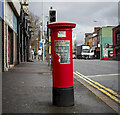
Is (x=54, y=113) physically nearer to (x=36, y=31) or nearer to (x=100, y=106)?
(x=100, y=106)

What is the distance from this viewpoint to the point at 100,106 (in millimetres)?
5016

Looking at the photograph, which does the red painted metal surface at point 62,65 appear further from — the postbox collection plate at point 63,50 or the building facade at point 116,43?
the building facade at point 116,43

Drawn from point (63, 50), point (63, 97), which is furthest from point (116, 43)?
point (63, 97)

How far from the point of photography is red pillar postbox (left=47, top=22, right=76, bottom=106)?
5.00 m

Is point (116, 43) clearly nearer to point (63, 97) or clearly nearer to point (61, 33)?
point (61, 33)

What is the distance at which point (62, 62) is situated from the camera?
5043 mm

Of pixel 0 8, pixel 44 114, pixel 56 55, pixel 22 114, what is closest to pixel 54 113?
pixel 44 114

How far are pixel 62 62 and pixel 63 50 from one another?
279 mm

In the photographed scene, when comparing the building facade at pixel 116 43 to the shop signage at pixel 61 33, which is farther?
the building facade at pixel 116 43

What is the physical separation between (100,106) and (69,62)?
124 cm

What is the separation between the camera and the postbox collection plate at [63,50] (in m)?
5.04

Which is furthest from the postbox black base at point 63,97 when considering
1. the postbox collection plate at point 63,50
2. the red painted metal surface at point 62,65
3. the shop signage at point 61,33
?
the shop signage at point 61,33

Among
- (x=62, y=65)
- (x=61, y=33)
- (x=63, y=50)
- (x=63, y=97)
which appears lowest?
(x=63, y=97)

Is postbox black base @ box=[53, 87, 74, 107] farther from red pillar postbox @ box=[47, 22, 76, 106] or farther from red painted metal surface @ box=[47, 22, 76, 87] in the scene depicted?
red painted metal surface @ box=[47, 22, 76, 87]
